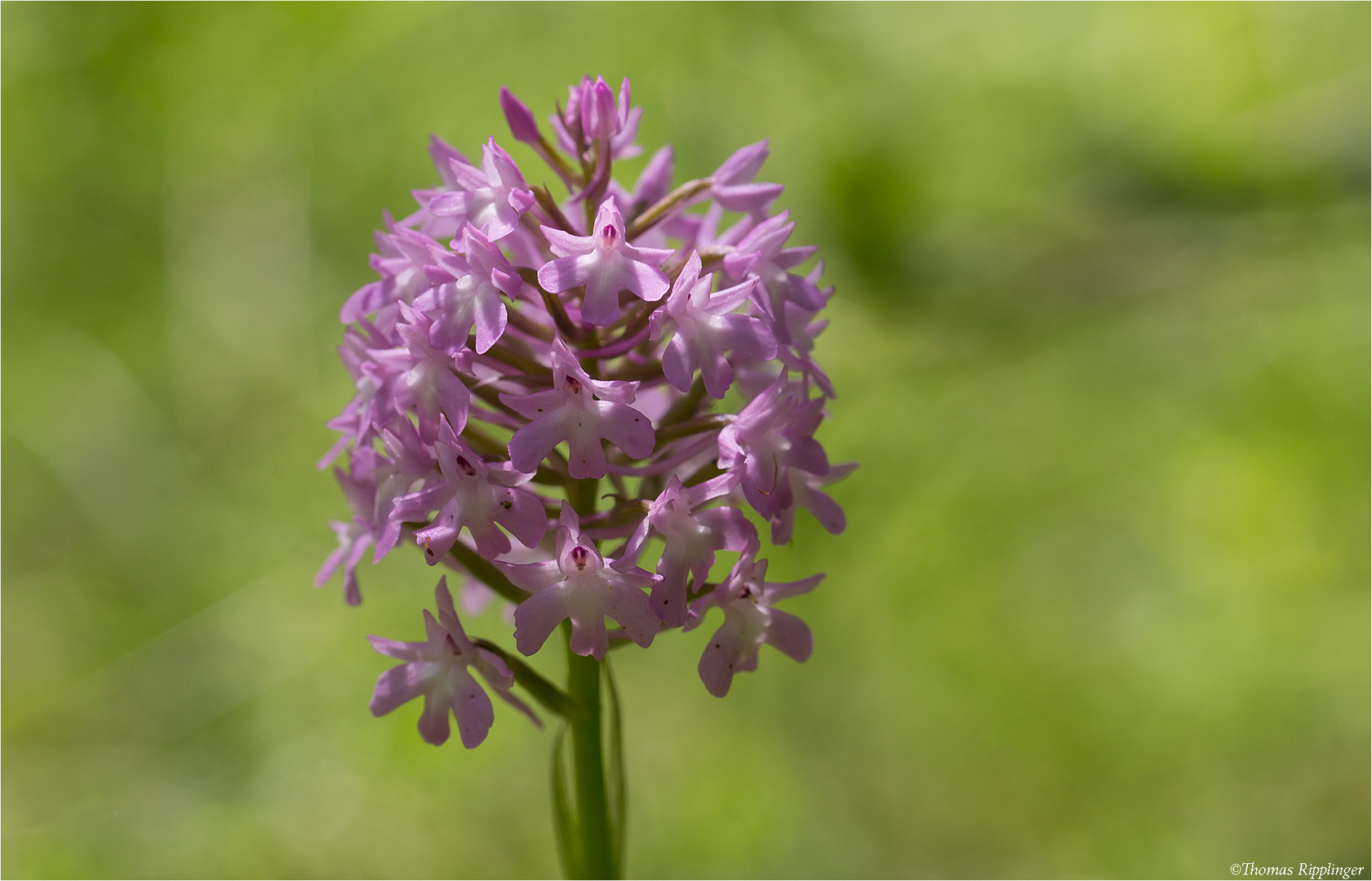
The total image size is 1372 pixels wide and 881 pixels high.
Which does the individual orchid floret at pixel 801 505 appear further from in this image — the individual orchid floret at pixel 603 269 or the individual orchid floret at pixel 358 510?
the individual orchid floret at pixel 358 510

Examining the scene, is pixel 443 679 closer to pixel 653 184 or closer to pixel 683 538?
pixel 683 538

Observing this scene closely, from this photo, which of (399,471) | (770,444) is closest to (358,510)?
(399,471)

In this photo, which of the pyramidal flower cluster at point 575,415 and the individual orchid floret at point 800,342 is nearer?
the pyramidal flower cluster at point 575,415

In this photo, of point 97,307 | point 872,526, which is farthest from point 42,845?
point 872,526

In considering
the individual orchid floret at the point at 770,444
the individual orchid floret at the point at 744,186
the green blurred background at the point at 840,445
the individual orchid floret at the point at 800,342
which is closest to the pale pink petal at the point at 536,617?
the individual orchid floret at the point at 770,444

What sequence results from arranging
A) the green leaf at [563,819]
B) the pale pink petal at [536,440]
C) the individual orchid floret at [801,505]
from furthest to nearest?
1. the green leaf at [563,819]
2. the individual orchid floret at [801,505]
3. the pale pink petal at [536,440]

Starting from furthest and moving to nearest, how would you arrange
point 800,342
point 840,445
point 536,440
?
point 840,445, point 800,342, point 536,440
